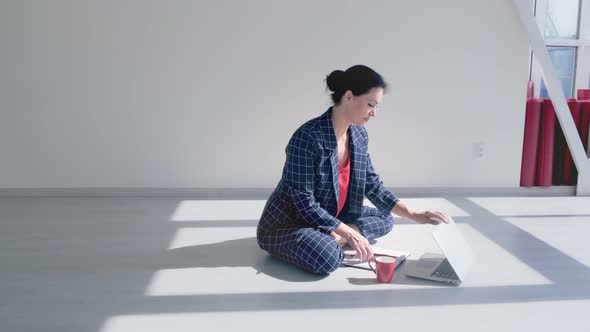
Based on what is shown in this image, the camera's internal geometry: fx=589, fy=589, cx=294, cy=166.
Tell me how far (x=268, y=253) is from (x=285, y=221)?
21cm

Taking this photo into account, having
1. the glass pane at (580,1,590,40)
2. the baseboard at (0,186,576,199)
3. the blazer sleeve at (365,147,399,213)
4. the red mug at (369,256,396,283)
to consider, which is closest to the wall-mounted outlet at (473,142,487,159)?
the baseboard at (0,186,576,199)

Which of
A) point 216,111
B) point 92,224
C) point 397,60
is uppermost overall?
point 397,60

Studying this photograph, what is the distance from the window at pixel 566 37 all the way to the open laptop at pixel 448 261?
90.9 inches

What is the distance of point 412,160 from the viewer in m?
3.77

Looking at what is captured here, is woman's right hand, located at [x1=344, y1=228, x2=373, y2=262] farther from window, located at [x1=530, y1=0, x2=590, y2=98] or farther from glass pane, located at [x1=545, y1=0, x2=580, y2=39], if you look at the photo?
glass pane, located at [x1=545, y1=0, x2=580, y2=39]

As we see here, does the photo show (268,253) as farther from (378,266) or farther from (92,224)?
(92,224)

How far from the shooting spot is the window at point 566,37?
13.5 ft

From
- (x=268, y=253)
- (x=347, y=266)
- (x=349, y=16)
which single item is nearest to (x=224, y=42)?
(x=349, y=16)

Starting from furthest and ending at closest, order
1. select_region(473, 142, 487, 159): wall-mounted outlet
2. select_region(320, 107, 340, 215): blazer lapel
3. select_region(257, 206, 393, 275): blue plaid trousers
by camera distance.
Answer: select_region(473, 142, 487, 159): wall-mounted outlet → select_region(320, 107, 340, 215): blazer lapel → select_region(257, 206, 393, 275): blue plaid trousers

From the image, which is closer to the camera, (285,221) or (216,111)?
(285,221)

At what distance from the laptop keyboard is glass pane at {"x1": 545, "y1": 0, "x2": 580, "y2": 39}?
2564mm

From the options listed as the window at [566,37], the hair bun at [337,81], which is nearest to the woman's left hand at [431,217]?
the hair bun at [337,81]

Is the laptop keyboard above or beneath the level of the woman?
beneath

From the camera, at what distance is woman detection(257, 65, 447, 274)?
2.18m
